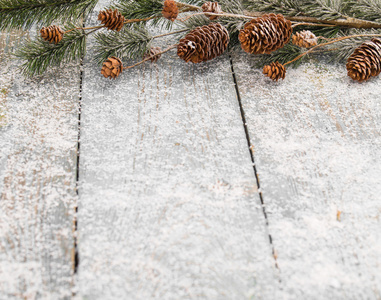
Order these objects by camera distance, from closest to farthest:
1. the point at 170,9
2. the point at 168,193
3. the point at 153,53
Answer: the point at 168,193 < the point at 170,9 < the point at 153,53

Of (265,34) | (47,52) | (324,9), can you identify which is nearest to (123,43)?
(47,52)

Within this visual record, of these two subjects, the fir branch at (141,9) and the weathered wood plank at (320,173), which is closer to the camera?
the weathered wood plank at (320,173)

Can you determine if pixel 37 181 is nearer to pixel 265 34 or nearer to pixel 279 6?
pixel 265 34

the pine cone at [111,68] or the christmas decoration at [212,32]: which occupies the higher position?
the christmas decoration at [212,32]

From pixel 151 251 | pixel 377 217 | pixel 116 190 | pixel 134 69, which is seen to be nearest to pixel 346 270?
pixel 377 217

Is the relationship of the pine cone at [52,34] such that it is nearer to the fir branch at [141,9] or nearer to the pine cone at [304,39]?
the fir branch at [141,9]

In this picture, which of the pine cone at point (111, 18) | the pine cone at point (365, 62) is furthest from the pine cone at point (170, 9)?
the pine cone at point (365, 62)

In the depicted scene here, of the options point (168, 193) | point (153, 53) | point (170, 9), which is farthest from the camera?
point (153, 53)

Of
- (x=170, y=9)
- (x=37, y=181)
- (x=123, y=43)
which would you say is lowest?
(x=37, y=181)
